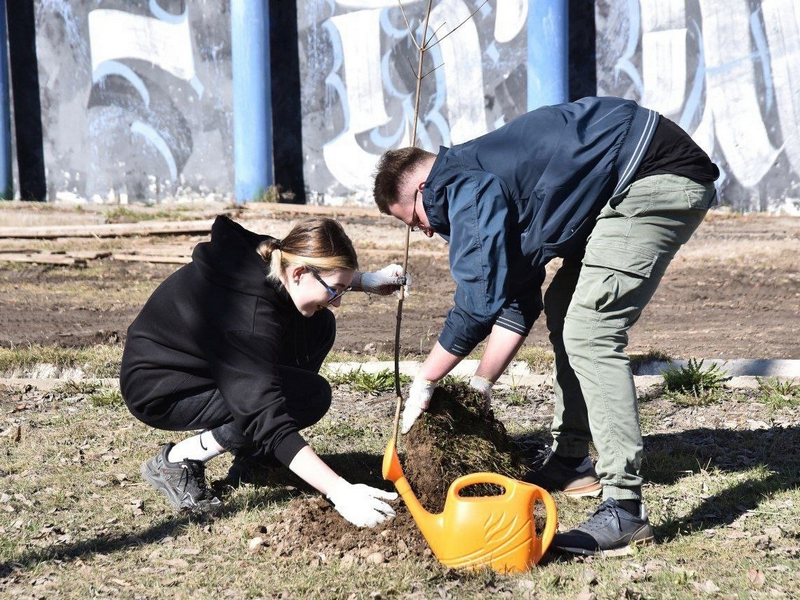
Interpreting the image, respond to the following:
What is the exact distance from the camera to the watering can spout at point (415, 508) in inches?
115

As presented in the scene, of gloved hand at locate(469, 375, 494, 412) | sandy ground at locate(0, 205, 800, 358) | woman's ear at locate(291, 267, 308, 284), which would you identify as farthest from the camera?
sandy ground at locate(0, 205, 800, 358)

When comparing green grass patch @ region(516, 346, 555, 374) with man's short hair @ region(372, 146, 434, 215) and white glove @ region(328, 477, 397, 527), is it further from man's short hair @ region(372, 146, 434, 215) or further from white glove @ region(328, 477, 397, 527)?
white glove @ region(328, 477, 397, 527)

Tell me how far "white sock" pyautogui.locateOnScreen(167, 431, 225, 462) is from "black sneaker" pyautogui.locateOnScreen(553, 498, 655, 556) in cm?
150

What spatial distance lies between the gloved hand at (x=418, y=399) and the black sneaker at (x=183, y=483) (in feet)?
3.10

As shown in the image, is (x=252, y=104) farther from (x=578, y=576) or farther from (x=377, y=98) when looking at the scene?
(x=578, y=576)

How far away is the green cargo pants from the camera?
10.0ft

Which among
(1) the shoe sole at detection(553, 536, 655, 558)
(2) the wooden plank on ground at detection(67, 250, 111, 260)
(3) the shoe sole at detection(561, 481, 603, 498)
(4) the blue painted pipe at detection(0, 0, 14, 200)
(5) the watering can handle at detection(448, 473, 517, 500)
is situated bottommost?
(3) the shoe sole at detection(561, 481, 603, 498)

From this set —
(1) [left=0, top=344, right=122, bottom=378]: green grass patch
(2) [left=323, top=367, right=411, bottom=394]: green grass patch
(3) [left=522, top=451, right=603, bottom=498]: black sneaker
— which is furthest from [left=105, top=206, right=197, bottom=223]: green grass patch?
(3) [left=522, top=451, right=603, bottom=498]: black sneaker

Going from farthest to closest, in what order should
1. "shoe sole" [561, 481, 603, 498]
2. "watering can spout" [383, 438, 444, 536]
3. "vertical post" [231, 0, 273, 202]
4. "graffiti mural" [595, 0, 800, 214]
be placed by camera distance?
"vertical post" [231, 0, 273, 202]
"graffiti mural" [595, 0, 800, 214]
"shoe sole" [561, 481, 603, 498]
"watering can spout" [383, 438, 444, 536]

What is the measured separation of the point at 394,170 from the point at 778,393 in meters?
3.04

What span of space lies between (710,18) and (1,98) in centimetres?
1174

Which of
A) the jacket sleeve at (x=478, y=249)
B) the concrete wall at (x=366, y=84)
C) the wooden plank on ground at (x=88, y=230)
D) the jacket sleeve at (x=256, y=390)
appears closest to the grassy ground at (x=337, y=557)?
the jacket sleeve at (x=256, y=390)

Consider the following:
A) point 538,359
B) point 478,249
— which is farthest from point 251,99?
point 478,249

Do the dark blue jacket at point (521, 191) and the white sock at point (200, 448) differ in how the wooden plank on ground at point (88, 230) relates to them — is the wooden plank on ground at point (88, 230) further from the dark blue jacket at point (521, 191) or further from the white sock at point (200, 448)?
the dark blue jacket at point (521, 191)
